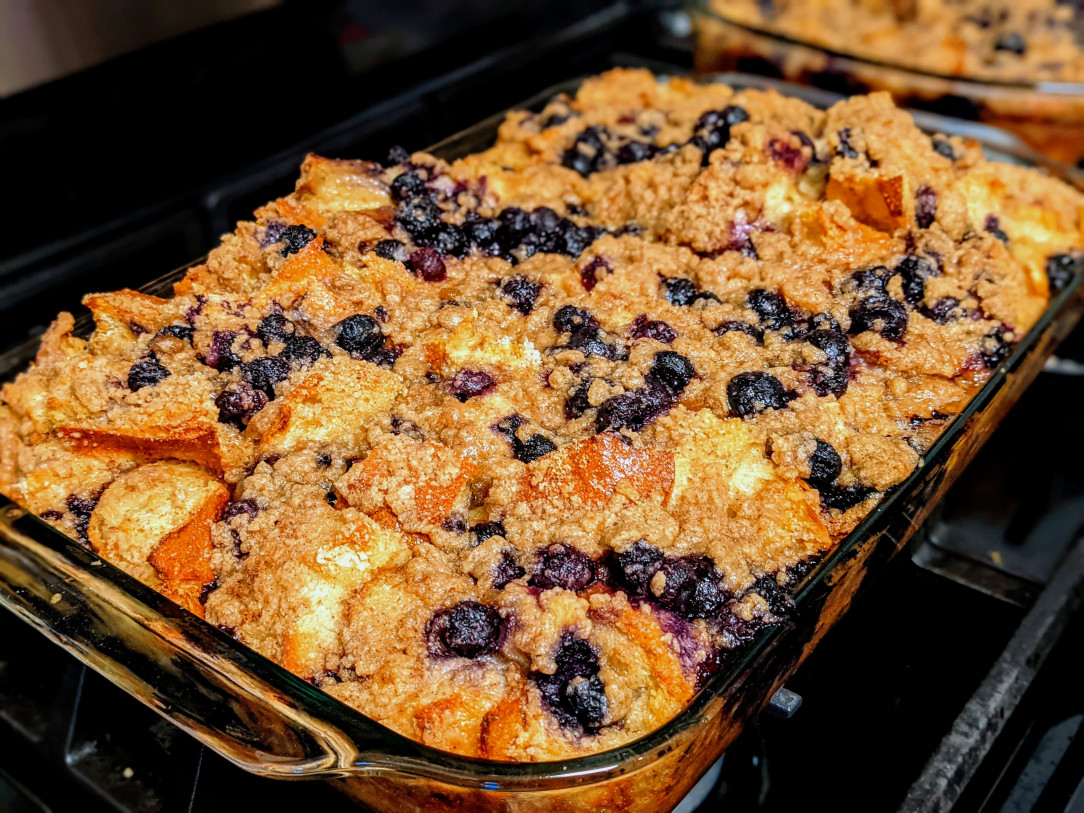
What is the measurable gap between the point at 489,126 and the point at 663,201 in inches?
19.0

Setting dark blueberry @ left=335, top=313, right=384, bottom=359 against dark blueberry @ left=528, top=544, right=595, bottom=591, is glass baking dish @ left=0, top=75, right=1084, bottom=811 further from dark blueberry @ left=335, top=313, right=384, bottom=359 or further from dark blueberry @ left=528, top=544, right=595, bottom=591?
dark blueberry @ left=335, top=313, right=384, bottom=359

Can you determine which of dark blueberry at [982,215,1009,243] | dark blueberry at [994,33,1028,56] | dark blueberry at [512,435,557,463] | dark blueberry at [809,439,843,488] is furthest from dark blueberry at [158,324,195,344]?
dark blueberry at [994,33,1028,56]

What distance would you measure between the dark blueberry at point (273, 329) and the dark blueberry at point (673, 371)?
1.69 feet

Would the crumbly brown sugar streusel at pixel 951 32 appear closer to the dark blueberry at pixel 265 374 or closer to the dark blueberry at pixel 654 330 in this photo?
the dark blueberry at pixel 654 330

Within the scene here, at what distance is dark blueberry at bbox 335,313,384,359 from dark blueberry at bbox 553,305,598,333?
→ 262mm

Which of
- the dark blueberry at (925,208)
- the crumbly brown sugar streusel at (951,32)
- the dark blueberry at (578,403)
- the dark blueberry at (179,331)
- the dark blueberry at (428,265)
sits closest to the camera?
the dark blueberry at (578,403)

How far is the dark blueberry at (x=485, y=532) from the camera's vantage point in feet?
3.72

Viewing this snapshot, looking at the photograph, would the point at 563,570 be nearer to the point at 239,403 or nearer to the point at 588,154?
the point at 239,403

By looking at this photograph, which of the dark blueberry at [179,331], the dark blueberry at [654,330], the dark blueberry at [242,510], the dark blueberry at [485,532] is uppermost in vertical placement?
the dark blueberry at [179,331]

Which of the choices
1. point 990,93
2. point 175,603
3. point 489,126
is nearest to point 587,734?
point 175,603

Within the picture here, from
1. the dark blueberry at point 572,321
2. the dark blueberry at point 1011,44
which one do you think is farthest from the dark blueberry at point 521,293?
the dark blueberry at point 1011,44

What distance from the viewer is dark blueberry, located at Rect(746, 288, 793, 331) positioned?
55.7 inches

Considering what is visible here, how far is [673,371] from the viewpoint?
1293mm

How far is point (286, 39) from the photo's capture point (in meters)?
2.43
